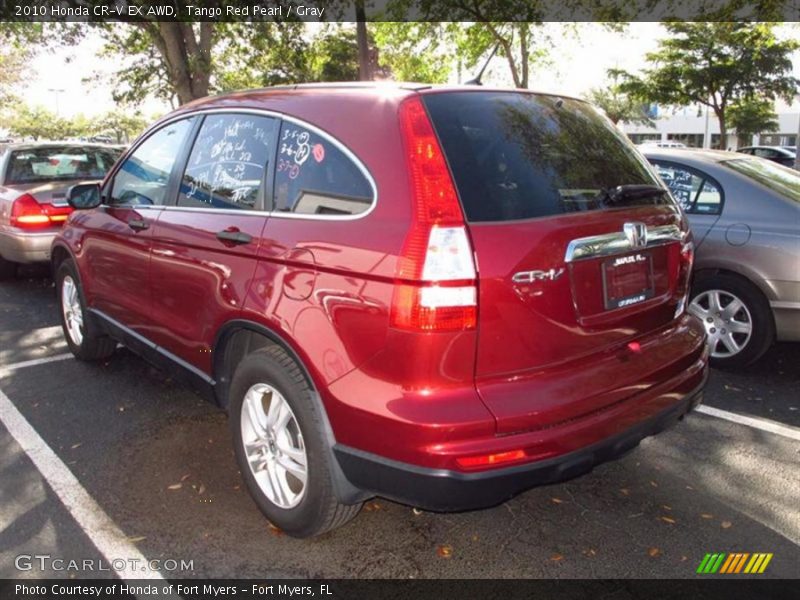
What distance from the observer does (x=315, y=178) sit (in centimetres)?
257

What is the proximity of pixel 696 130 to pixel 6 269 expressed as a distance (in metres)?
71.2

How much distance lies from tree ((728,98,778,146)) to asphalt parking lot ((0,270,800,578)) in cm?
4397

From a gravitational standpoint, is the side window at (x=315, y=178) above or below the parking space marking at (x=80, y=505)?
above

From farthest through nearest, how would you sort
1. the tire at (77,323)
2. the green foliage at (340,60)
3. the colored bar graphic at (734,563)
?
1. the green foliage at (340,60)
2. the tire at (77,323)
3. the colored bar graphic at (734,563)

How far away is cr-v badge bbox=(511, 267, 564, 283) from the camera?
219 centimetres

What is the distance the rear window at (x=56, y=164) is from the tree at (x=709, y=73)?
88.8 feet

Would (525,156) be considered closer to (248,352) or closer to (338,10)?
(248,352)

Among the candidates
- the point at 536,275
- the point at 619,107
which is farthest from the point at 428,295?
the point at 619,107

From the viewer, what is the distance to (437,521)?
9.58ft

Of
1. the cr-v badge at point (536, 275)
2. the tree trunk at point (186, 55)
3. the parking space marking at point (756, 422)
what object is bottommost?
the parking space marking at point (756, 422)

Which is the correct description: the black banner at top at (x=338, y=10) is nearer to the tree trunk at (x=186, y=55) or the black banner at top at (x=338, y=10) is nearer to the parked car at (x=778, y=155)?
the tree trunk at (x=186, y=55)

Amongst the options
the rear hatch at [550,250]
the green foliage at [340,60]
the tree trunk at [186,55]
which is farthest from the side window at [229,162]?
the green foliage at [340,60]

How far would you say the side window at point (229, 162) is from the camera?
2.86 metres

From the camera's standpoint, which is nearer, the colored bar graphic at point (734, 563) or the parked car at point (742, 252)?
the colored bar graphic at point (734, 563)
